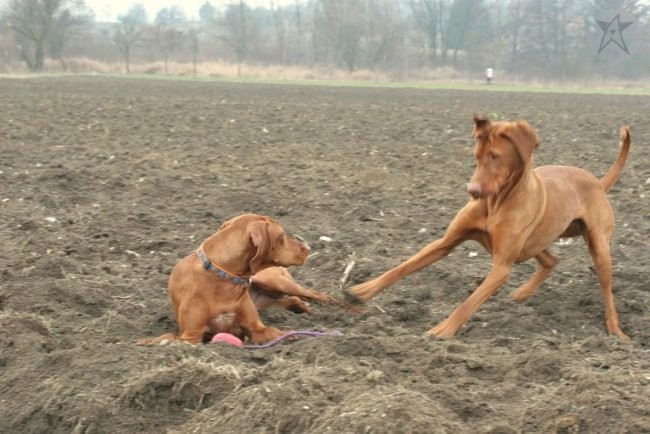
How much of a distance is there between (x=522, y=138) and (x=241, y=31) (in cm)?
7695

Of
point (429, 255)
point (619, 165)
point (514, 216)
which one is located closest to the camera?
point (514, 216)

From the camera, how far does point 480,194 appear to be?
5.32 metres

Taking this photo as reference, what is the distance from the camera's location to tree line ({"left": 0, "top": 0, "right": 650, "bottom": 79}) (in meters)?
65.2

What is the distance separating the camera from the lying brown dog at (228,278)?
5.57m

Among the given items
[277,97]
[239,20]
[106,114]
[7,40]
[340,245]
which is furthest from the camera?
[239,20]

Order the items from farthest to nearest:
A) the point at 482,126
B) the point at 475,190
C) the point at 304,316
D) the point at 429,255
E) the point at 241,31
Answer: the point at 241,31, the point at 304,316, the point at 429,255, the point at 482,126, the point at 475,190

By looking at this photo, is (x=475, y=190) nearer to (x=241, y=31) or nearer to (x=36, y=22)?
(x=36, y=22)

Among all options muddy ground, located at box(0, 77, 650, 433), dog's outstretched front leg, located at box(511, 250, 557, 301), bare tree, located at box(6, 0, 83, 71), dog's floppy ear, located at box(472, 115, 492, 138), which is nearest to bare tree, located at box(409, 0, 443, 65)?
bare tree, located at box(6, 0, 83, 71)

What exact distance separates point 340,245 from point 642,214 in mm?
3789

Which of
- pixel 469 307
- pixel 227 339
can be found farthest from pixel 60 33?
pixel 469 307

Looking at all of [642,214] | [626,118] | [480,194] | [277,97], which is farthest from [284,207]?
[277,97]

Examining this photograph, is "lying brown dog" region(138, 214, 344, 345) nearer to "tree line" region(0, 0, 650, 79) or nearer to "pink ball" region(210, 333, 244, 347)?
"pink ball" region(210, 333, 244, 347)

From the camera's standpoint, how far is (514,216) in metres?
5.65

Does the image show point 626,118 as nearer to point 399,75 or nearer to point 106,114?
point 106,114
